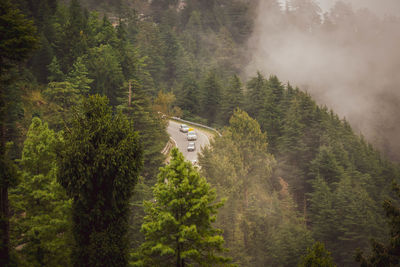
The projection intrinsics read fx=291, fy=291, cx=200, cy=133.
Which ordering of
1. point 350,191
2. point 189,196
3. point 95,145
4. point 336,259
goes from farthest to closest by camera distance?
point 350,191
point 336,259
point 189,196
point 95,145

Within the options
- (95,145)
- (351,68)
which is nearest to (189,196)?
(95,145)

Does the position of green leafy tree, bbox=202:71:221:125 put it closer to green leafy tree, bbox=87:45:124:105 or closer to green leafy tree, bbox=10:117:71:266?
green leafy tree, bbox=87:45:124:105

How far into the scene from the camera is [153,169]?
97.8 feet

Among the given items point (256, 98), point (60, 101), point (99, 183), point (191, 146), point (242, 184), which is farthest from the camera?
point (256, 98)

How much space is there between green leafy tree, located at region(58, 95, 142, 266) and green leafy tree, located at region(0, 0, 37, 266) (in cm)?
240

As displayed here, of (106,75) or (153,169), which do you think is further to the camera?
(106,75)

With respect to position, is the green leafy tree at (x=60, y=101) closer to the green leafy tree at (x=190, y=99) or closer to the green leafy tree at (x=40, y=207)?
the green leafy tree at (x=40, y=207)

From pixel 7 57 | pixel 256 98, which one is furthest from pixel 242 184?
pixel 7 57

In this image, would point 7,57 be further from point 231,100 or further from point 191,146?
point 231,100

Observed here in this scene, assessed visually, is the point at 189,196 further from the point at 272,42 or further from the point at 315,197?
the point at 272,42

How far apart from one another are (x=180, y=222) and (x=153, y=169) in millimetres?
16845

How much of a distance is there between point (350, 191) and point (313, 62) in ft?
267

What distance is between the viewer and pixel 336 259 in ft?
105

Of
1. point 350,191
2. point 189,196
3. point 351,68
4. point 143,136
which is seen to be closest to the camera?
point 189,196
